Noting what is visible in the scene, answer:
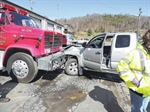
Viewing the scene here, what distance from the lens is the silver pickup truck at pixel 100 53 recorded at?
18.7 feet

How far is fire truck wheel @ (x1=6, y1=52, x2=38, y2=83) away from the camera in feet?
17.8

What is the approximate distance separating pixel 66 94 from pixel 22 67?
1805 millimetres

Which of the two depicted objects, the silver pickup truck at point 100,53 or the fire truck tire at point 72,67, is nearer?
the silver pickup truck at point 100,53

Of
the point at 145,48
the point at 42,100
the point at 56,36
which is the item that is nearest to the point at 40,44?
the point at 56,36

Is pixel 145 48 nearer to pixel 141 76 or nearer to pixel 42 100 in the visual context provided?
pixel 141 76

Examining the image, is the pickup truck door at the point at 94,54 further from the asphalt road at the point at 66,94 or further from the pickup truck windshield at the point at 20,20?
the pickup truck windshield at the point at 20,20

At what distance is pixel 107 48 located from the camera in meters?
7.05

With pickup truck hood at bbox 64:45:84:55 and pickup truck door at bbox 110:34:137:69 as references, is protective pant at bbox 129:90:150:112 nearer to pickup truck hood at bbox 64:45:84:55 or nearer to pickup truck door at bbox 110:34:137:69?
pickup truck door at bbox 110:34:137:69

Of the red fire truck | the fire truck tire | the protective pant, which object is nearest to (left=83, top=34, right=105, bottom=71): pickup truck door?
the fire truck tire

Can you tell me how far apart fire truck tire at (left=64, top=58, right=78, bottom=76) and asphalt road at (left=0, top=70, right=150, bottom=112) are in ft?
0.89

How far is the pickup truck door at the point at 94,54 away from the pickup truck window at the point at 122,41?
0.67m

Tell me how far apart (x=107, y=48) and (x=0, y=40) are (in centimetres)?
415

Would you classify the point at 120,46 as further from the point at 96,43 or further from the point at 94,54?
the point at 96,43

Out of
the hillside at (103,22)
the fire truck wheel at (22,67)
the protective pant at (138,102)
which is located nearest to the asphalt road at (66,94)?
the fire truck wheel at (22,67)
